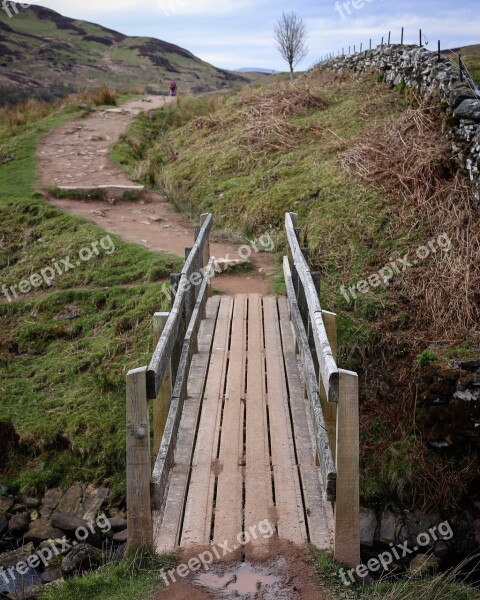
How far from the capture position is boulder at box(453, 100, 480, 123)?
405 inches

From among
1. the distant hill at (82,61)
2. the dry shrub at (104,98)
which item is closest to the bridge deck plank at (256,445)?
the dry shrub at (104,98)

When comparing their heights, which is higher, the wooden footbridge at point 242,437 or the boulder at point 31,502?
the wooden footbridge at point 242,437

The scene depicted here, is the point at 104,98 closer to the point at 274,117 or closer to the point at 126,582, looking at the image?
the point at 274,117

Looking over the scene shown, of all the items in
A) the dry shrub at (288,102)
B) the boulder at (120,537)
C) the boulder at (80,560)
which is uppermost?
the dry shrub at (288,102)

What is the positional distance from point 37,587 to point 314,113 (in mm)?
13985

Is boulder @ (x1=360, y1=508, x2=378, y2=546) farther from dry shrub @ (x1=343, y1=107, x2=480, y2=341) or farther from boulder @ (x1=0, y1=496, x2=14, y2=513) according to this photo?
boulder @ (x1=0, y1=496, x2=14, y2=513)

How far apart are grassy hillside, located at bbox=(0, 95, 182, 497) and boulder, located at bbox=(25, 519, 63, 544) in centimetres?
75

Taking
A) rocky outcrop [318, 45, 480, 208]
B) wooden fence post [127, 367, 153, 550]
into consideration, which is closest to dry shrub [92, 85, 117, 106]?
rocky outcrop [318, 45, 480, 208]

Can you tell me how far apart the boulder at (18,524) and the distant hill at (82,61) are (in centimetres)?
3840

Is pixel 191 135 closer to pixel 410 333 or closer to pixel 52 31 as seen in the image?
pixel 410 333

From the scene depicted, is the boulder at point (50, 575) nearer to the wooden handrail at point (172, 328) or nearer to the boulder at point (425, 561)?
the wooden handrail at point (172, 328)

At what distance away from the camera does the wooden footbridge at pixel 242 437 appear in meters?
3.88

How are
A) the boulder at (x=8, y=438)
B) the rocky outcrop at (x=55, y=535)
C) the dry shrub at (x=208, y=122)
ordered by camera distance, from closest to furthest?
the rocky outcrop at (x=55, y=535), the boulder at (x=8, y=438), the dry shrub at (x=208, y=122)

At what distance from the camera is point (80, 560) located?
244 inches
